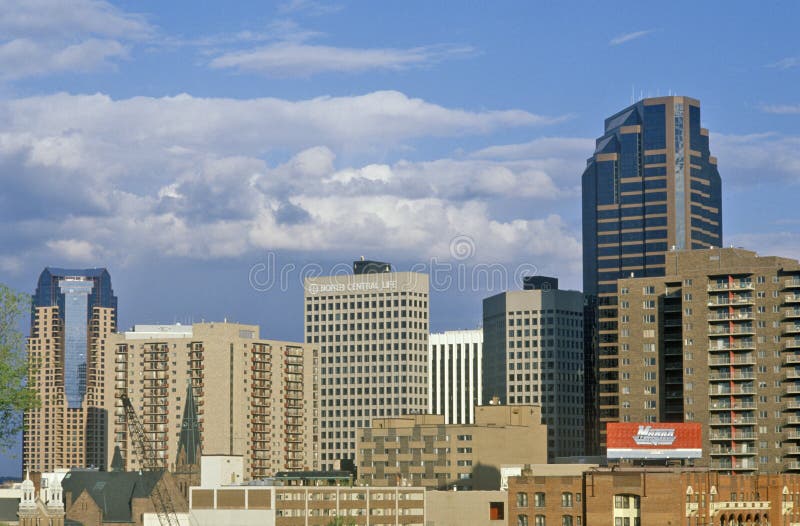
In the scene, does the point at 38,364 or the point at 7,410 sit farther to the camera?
the point at 38,364

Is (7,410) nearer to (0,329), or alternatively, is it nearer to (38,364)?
(0,329)

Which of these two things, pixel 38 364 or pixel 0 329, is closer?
pixel 0 329

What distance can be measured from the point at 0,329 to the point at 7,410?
4.16 meters

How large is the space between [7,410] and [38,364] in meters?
10.8

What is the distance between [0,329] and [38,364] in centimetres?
930

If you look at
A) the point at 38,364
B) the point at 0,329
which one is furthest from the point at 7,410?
the point at 38,364

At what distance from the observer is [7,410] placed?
68.1 metres

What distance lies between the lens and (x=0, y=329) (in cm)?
6969

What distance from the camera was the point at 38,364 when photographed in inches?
3098
